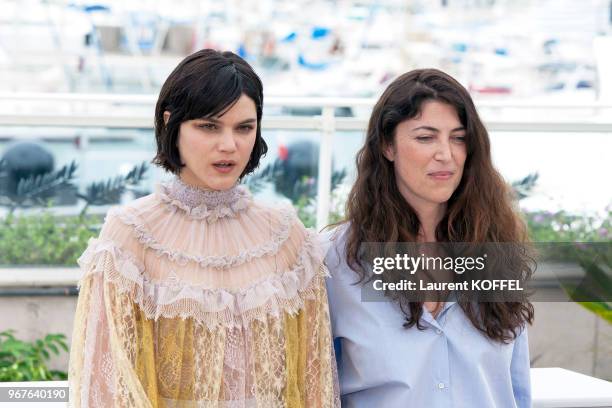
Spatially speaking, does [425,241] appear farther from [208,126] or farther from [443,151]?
[208,126]

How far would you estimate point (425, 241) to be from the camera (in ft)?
8.02

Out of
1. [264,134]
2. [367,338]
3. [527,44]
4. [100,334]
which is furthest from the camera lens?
[527,44]

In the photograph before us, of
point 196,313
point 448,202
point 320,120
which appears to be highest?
point 320,120

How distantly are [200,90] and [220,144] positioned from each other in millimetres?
121

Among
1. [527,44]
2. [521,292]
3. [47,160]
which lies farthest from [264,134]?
[527,44]

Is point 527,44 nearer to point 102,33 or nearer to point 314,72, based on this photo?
point 314,72

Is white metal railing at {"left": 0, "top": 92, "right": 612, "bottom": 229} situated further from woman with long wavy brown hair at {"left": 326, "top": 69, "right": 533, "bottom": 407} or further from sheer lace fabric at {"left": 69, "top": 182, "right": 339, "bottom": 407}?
→ sheer lace fabric at {"left": 69, "top": 182, "right": 339, "bottom": 407}

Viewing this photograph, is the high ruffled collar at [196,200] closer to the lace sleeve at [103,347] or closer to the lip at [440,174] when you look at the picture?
the lace sleeve at [103,347]

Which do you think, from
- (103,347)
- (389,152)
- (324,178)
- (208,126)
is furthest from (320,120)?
(103,347)

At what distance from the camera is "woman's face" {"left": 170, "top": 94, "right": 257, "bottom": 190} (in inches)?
81.2

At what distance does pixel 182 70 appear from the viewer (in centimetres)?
205

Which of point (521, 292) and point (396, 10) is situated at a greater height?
point (396, 10)

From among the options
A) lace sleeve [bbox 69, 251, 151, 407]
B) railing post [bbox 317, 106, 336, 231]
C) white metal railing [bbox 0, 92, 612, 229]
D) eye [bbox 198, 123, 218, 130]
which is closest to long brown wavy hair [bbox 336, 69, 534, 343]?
eye [bbox 198, 123, 218, 130]

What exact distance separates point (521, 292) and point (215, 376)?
87cm
